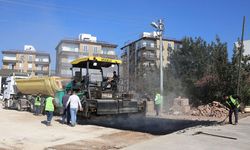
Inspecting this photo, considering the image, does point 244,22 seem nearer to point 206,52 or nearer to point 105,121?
point 105,121

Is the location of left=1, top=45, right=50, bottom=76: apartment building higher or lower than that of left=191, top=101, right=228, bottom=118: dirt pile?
higher

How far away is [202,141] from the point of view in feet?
31.2

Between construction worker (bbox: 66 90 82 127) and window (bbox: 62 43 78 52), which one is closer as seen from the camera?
construction worker (bbox: 66 90 82 127)

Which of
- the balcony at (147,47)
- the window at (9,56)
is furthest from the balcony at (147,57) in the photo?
the window at (9,56)

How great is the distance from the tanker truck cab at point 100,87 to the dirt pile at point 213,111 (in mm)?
6679

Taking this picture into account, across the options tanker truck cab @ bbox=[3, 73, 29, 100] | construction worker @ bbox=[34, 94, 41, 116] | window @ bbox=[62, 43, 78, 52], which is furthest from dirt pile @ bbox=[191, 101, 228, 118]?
window @ bbox=[62, 43, 78, 52]

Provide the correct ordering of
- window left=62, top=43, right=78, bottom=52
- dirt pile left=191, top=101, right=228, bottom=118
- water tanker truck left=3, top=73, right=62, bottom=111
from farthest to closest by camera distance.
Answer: window left=62, top=43, right=78, bottom=52 → dirt pile left=191, top=101, right=228, bottom=118 → water tanker truck left=3, top=73, right=62, bottom=111

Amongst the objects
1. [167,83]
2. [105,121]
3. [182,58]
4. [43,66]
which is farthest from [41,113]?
[43,66]

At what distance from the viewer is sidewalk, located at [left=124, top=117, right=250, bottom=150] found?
8.84 metres

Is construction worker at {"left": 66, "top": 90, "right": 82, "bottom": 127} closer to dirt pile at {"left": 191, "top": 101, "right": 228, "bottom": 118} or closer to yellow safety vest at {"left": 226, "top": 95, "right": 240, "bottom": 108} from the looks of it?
yellow safety vest at {"left": 226, "top": 95, "right": 240, "bottom": 108}

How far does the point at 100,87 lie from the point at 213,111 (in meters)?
9.29

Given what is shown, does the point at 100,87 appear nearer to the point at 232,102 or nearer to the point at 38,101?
the point at 232,102

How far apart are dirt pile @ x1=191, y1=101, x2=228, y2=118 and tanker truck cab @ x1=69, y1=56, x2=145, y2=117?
6.68 m

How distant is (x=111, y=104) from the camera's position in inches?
589
